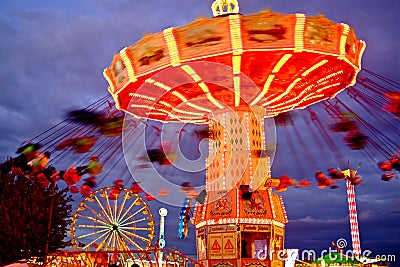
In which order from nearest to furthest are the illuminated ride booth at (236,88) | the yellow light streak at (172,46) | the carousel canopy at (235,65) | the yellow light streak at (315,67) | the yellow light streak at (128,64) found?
the carousel canopy at (235,65) < the illuminated ride booth at (236,88) < the yellow light streak at (172,46) < the yellow light streak at (128,64) < the yellow light streak at (315,67)

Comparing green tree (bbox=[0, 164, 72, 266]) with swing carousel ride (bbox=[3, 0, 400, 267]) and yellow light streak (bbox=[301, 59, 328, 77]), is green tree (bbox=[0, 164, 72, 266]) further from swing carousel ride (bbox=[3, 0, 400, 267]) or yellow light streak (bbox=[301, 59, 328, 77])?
yellow light streak (bbox=[301, 59, 328, 77])

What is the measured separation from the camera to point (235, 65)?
41.8 ft

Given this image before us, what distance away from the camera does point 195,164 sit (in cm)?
1689

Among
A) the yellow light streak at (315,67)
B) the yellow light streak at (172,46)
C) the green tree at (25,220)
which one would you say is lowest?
the green tree at (25,220)

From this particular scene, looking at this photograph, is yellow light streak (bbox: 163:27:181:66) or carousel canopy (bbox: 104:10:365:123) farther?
yellow light streak (bbox: 163:27:181:66)

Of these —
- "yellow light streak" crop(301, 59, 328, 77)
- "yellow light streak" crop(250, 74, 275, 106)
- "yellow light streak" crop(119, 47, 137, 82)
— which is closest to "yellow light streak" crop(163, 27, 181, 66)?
"yellow light streak" crop(119, 47, 137, 82)

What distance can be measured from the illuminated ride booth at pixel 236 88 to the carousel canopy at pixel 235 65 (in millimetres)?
25

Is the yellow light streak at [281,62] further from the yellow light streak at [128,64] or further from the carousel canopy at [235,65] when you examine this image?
the yellow light streak at [128,64]

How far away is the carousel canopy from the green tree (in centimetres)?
349

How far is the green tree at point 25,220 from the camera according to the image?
11578 mm

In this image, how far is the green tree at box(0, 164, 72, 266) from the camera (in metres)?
11.6

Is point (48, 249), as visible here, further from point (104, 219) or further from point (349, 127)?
point (104, 219)

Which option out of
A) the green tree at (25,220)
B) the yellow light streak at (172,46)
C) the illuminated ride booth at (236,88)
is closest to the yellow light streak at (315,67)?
the illuminated ride booth at (236,88)

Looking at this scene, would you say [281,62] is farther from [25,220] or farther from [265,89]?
[25,220]
